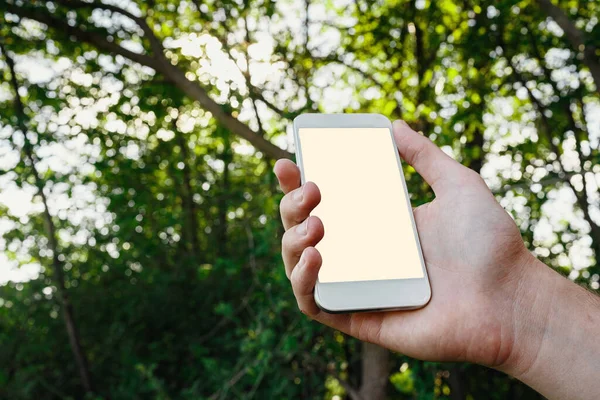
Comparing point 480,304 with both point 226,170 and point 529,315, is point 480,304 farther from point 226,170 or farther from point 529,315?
point 226,170

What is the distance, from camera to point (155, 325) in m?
5.39

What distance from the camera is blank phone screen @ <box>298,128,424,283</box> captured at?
1.87 m

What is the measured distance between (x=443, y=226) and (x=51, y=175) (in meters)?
2.78

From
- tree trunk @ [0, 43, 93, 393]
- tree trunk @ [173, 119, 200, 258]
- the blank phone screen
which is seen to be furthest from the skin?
tree trunk @ [173, 119, 200, 258]

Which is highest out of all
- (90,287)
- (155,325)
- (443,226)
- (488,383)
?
(443,226)

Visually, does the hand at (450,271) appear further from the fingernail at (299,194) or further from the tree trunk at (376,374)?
the tree trunk at (376,374)

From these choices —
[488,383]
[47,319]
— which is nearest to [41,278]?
[47,319]

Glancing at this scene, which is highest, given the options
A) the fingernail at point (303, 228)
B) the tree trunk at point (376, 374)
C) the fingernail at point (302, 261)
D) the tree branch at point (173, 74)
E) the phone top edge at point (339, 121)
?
the tree branch at point (173, 74)

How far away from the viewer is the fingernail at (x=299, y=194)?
1.77 meters

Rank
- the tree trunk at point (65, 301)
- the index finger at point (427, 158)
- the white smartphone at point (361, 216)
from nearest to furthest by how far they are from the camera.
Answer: the white smartphone at point (361, 216) → the index finger at point (427, 158) → the tree trunk at point (65, 301)

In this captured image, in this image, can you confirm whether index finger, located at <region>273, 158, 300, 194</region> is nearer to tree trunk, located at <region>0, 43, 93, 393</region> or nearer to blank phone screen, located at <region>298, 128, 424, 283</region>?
blank phone screen, located at <region>298, 128, 424, 283</region>

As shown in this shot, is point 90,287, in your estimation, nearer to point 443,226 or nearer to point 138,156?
point 138,156

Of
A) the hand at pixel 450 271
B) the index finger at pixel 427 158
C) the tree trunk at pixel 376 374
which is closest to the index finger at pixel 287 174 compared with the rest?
the hand at pixel 450 271

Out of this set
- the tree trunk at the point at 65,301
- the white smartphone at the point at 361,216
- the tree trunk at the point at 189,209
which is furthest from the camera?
the tree trunk at the point at 189,209
